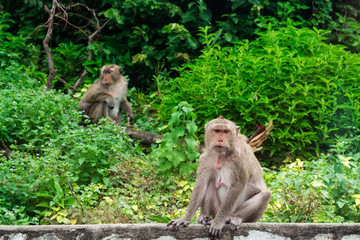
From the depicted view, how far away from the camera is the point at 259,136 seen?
744 cm

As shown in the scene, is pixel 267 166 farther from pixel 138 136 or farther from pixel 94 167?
pixel 94 167

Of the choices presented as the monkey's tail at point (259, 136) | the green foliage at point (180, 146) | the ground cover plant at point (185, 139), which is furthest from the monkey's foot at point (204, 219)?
the monkey's tail at point (259, 136)

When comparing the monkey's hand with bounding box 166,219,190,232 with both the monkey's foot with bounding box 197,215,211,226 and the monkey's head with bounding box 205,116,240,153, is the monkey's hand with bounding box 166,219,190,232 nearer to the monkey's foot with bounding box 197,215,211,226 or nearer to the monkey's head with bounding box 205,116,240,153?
the monkey's foot with bounding box 197,215,211,226

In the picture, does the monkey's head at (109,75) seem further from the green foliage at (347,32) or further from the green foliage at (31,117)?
the green foliage at (347,32)

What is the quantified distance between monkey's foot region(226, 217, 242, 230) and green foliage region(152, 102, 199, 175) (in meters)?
2.38

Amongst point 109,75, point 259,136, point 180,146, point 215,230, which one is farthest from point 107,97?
point 215,230

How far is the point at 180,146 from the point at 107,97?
2795mm

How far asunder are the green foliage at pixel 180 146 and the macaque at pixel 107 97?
2.60m

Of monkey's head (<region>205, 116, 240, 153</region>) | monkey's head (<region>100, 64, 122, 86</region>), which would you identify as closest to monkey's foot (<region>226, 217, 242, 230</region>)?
monkey's head (<region>205, 116, 240, 153</region>)

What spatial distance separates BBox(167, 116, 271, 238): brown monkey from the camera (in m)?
4.46

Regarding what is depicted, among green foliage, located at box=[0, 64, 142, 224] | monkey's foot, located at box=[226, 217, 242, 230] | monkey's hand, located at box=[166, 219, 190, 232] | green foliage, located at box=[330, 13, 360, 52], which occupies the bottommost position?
green foliage, located at box=[0, 64, 142, 224]

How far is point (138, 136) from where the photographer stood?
8.45 metres

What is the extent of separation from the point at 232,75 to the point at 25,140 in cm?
322

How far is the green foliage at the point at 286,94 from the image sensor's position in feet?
25.7
